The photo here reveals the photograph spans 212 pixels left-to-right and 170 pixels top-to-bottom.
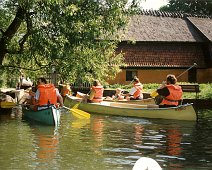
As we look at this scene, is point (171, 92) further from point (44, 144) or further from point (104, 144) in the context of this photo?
point (44, 144)

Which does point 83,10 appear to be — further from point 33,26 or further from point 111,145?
point 111,145

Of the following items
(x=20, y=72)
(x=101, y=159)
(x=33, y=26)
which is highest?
(x=33, y=26)

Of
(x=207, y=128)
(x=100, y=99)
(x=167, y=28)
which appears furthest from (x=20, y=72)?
(x=167, y=28)

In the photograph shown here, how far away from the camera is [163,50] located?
37.2 m

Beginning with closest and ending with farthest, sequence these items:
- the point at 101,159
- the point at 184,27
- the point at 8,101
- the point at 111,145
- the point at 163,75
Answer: the point at 101,159
the point at 111,145
the point at 8,101
the point at 163,75
the point at 184,27

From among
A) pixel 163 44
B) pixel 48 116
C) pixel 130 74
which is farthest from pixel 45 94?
pixel 163 44

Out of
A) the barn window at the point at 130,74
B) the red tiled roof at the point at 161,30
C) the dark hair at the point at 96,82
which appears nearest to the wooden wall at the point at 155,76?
the barn window at the point at 130,74

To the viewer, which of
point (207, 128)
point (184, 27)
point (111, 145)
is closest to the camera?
point (111, 145)

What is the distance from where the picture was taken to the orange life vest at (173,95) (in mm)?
15516

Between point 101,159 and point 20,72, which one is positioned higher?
point 20,72

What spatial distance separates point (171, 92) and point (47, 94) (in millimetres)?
4618

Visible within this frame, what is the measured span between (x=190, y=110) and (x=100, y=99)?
17.6 ft

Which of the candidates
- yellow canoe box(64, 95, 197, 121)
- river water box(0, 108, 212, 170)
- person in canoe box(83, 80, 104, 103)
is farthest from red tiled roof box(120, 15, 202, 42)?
river water box(0, 108, 212, 170)

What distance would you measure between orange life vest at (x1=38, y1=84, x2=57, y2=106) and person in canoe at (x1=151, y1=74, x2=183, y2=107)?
Answer: 3.82m
